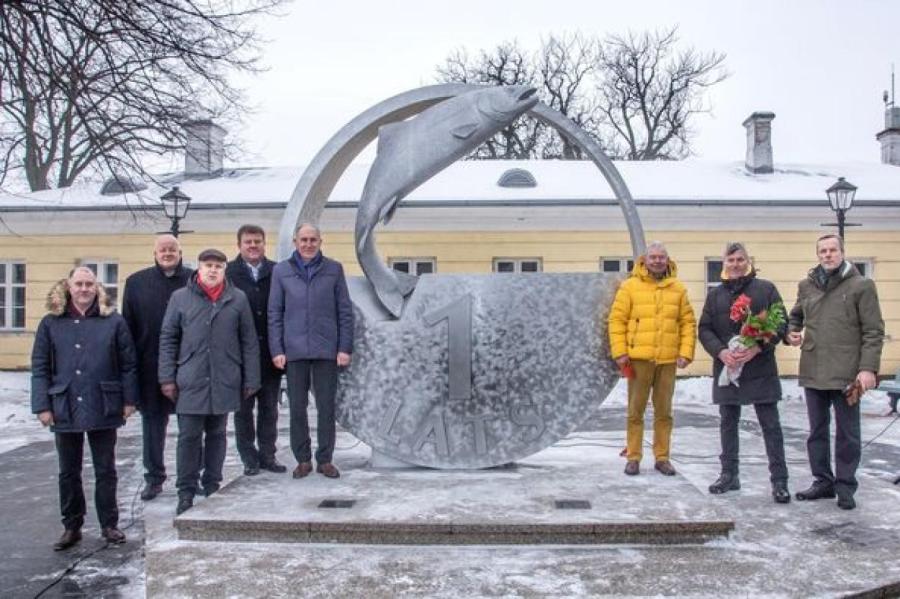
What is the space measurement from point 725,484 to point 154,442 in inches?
150

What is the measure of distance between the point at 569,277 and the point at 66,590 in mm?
3577

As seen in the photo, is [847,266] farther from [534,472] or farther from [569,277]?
[534,472]

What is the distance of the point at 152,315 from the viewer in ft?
17.7

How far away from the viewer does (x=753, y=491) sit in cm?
574

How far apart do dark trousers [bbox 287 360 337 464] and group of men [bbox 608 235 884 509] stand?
6.08 feet

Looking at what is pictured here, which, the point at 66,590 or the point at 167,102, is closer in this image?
the point at 66,590

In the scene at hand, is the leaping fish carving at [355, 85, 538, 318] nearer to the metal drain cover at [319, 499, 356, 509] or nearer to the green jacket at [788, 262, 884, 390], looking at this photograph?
the metal drain cover at [319, 499, 356, 509]

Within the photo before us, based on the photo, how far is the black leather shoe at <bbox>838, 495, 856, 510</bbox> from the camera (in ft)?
17.2

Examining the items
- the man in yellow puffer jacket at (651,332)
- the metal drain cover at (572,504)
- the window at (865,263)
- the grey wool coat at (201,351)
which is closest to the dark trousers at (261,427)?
the grey wool coat at (201,351)

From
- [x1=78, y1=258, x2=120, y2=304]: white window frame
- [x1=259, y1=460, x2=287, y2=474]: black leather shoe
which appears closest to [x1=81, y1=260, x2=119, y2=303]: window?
[x1=78, y1=258, x2=120, y2=304]: white window frame

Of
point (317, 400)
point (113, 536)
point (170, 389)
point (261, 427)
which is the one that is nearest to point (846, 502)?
point (317, 400)

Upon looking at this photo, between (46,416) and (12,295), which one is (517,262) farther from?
(46,416)

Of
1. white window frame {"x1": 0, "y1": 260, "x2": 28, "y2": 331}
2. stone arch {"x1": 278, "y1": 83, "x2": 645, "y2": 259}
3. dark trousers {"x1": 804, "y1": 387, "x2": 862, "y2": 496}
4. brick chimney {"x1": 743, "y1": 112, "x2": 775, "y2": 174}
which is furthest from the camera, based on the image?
brick chimney {"x1": 743, "y1": 112, "x2": 775, "y2": 174}

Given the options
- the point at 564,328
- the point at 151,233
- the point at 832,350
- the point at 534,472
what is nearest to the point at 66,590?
the point at 534,472
